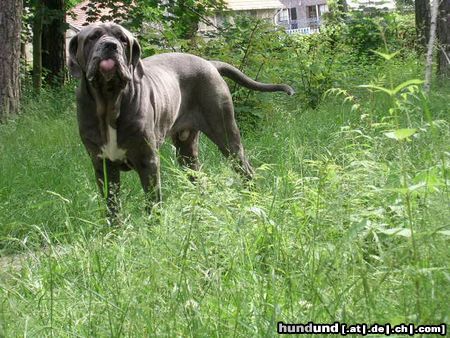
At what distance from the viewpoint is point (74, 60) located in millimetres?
4996

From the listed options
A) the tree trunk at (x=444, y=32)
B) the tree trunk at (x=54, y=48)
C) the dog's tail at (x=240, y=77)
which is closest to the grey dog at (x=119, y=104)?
the dog's tail at (x=240, y=77)

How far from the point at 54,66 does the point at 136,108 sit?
10.2m

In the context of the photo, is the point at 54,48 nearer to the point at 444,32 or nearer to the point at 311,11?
the point at 444,32

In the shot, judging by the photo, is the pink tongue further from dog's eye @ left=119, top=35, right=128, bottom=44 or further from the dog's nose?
dog's eye @ left=119, top=35, right=128, bottom=44

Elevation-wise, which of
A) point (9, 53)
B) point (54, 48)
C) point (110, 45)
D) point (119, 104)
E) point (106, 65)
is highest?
point (54, 48)

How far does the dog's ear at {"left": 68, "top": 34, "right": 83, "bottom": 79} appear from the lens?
4.93 metres

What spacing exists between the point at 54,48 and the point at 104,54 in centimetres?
1034

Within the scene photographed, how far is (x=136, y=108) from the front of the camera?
495 cm

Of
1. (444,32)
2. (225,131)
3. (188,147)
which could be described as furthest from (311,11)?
(225,131)

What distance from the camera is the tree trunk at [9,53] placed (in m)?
9.30

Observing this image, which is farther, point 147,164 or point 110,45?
point 147,164

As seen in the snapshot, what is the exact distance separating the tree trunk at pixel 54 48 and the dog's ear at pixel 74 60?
9076 mm

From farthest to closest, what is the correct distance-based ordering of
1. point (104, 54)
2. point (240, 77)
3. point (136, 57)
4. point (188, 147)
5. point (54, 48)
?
point (54, 48)
point (240, 77)
point (188, 147)
point (136, 57)
point (104, 54)

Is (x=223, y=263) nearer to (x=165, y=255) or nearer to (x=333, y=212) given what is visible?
(x=165, y=255)
